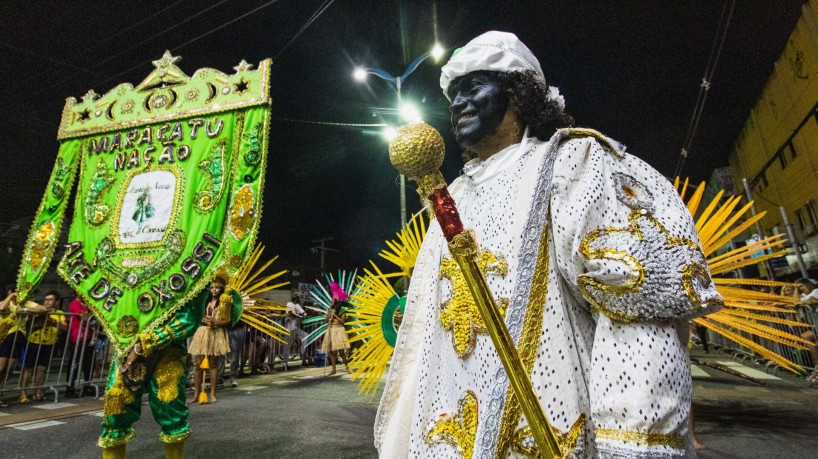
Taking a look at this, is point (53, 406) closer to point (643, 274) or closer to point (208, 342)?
point (208, 342)

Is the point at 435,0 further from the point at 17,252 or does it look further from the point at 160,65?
the point at 17,252

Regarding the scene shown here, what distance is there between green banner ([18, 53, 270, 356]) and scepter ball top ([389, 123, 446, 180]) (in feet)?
6.42

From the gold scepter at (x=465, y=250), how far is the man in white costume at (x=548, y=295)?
5.1 inches

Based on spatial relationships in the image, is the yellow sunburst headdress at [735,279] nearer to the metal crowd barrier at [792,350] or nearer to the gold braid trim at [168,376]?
the gold braid trim at [168,376]

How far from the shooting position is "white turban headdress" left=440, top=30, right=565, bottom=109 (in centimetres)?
126

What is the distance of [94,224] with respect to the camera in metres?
2.76

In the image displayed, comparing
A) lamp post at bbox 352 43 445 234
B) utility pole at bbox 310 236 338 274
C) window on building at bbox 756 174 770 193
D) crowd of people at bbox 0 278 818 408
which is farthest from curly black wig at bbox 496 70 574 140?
window on building at bbox 756 174 770 193

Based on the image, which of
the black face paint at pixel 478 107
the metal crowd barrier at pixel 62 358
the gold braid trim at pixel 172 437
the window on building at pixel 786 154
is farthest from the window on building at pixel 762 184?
the metal crowd barrier at pixel 62 358

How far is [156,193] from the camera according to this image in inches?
107

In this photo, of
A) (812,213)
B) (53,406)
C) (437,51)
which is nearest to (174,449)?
(53,406)

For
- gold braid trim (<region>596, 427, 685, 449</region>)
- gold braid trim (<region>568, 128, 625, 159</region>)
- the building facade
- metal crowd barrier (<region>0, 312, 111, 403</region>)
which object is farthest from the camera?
the building facade

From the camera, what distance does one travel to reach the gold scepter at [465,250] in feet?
2.45

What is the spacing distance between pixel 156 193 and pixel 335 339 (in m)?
6.80

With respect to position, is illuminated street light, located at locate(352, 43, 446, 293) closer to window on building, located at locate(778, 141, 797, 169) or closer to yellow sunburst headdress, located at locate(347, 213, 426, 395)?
yellow sunburst headdress, located at locate(347, 213, 426, 395)
